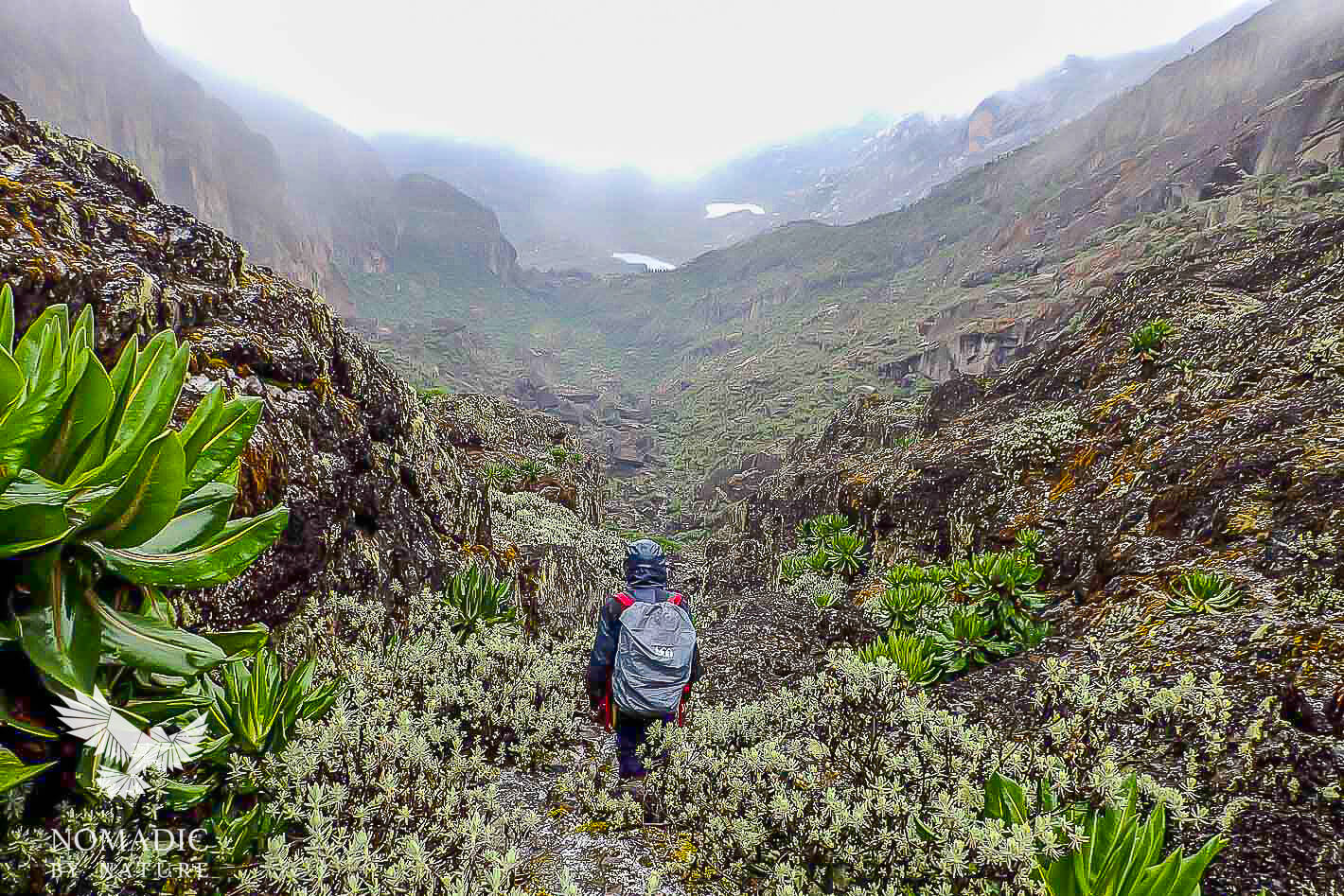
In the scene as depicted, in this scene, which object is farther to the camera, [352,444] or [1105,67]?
[1105,67]

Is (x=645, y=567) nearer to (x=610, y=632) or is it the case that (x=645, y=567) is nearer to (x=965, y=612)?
(x=610, y=632)

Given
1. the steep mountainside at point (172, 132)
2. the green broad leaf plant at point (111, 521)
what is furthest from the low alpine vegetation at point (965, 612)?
the steep mountainside at point (172, 132)

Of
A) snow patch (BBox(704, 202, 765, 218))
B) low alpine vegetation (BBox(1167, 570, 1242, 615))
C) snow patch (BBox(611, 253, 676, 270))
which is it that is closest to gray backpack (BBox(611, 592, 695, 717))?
low alpine vegetation (BBox(1167, 570, 1242, 615))

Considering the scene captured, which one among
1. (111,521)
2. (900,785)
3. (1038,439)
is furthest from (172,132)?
(900,785)

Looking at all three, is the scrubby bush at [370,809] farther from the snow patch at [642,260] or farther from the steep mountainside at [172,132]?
the snow patch at [642,260]

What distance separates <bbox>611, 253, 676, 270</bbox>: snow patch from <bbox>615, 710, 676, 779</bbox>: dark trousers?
15265cm

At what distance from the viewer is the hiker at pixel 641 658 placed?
3631 mm

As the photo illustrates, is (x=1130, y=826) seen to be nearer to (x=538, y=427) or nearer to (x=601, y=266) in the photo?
(x=538, y=427)

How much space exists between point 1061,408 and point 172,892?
40.4ft

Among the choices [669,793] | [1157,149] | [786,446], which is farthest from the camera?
[1157,149]

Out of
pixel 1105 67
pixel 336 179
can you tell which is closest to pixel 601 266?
pixel 336 179

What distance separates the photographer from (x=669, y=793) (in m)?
3.25

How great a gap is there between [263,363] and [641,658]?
464 centimetres

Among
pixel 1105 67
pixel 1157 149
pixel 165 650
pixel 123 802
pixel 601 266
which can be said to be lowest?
pixel 123 802
